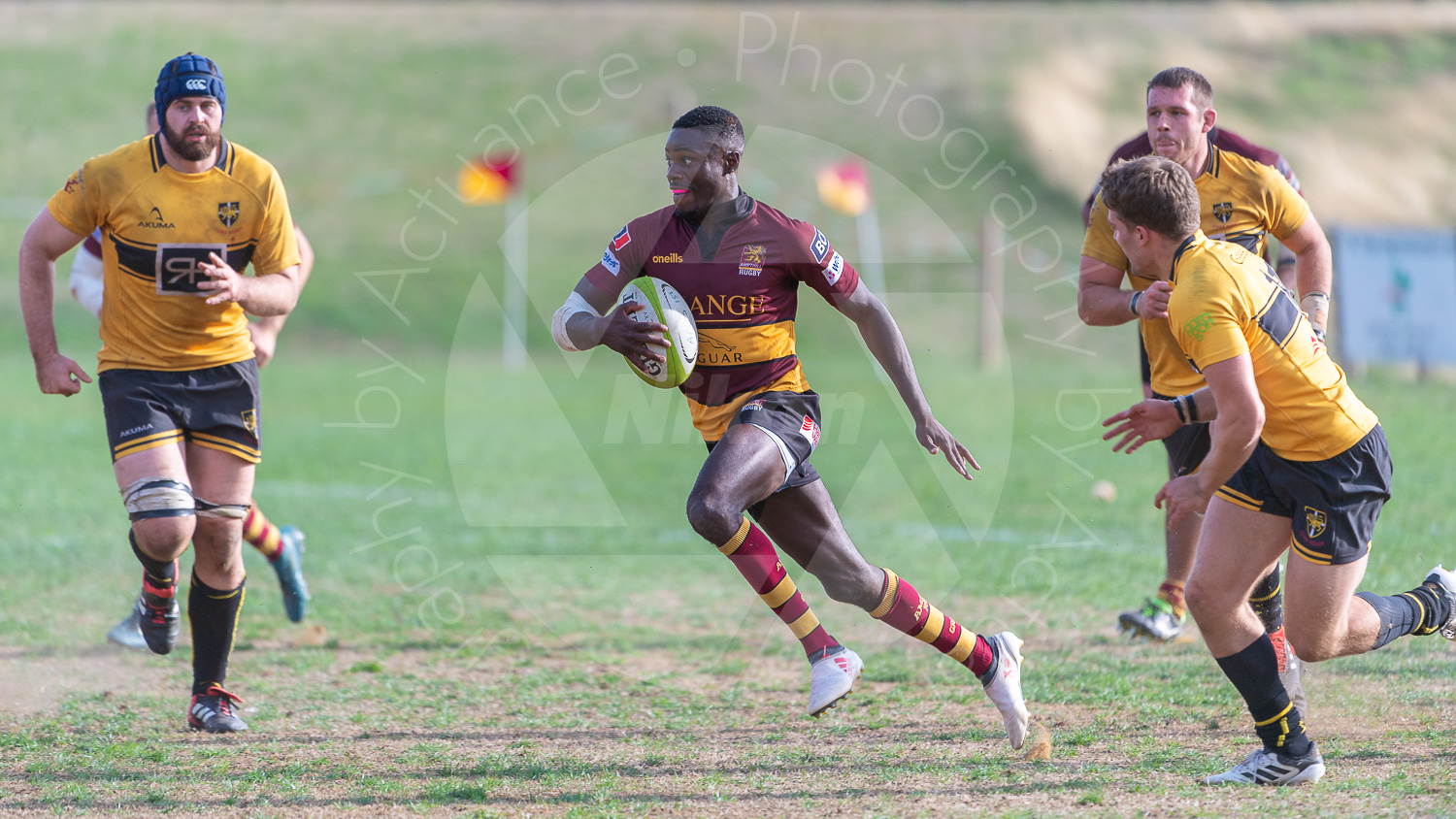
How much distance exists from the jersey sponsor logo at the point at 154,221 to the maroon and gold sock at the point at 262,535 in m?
1.90

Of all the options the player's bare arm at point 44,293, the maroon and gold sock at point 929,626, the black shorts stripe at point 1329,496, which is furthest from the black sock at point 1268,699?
the player's bare arm at point 44,293

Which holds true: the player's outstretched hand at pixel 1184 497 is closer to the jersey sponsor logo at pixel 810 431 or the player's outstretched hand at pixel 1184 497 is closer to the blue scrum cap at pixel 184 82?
the jersey sponsor logo at pixel 810 431

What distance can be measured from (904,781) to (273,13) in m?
41.7

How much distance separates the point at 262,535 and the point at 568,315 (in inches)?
105

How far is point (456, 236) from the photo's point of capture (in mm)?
27203

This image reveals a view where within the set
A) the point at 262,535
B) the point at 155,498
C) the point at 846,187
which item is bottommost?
the point at 262,535

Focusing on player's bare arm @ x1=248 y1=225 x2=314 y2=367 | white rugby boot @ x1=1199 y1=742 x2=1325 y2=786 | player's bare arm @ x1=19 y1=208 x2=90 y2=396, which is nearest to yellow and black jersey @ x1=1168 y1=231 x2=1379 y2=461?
white rugby boot @ x1=1199 y1=742 x2=1325 y2=786

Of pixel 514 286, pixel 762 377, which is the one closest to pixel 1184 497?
pixel 762 377

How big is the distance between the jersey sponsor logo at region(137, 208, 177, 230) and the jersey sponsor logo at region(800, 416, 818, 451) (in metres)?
2.69

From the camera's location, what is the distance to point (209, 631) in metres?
5.33

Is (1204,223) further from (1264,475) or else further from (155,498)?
(155,498)

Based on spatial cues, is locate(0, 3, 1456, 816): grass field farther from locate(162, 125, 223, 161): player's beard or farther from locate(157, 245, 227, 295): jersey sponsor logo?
locate(162, 125, 223, 161): player's beard

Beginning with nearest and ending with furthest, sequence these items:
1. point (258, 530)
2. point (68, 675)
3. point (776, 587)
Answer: point (776, 587) → point (68, 675) → point (258, 530)

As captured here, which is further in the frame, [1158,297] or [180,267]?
[180,267]
